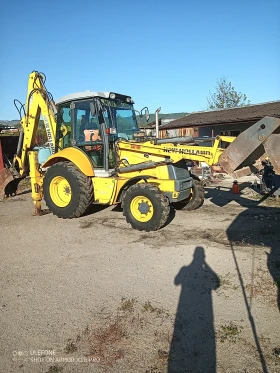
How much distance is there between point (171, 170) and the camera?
636 centimetres

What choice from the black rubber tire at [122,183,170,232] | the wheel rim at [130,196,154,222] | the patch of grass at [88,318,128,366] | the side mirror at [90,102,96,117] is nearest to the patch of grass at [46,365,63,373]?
the patch of grass at [88,318,128,366]

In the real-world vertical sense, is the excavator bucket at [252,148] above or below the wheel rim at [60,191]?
above

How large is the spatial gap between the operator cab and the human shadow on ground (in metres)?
3.42

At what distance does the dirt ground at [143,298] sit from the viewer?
2.74 metres

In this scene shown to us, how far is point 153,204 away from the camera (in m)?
5.97

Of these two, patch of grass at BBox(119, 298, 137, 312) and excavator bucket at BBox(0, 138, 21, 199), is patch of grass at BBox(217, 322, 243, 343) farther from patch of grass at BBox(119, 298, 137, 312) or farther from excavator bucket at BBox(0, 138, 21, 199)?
excavator bucket at BBox(0, 138, 21, 199)

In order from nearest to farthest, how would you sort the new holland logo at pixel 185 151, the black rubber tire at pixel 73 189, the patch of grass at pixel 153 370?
the patch of grass at pixel 153 370, the new holland logo at pixel 185 151, the black rubber tire at pixel 73 189

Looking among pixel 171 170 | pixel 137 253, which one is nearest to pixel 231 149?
pixel 171 170

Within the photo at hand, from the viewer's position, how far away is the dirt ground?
274cm

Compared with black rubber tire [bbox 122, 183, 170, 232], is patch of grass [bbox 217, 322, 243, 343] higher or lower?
lower

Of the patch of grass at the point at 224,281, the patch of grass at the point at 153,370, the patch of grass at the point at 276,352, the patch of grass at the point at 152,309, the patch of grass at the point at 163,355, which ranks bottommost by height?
the patch of grass at the point at 153,370

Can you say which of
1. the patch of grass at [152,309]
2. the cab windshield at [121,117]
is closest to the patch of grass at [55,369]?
the patch of grass at [152,309]

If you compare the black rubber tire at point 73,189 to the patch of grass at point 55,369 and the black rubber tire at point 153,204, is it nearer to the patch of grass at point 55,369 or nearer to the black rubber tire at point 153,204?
the black rubber tire at point 153,204

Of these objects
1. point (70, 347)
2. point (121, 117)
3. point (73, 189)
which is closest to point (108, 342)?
point (70, 347)
